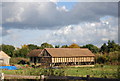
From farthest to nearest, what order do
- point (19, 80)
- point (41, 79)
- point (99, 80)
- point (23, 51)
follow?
point (23, 51), point (19, 80), point (41, 79), point (99, 80)

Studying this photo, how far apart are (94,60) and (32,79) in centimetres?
4502

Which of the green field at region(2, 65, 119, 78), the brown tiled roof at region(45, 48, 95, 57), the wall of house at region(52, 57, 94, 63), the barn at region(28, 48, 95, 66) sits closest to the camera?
the green field at region(2, 65, 119, 78)

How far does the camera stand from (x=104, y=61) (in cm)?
5097

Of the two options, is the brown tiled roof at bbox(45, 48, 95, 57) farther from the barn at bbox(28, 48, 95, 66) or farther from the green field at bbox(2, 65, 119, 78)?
the green field at bbox(2, 65, 119, 78)

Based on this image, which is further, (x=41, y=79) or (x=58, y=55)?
(x=58, y=55)

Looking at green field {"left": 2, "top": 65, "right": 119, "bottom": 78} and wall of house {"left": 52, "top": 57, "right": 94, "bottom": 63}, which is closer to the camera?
green field {"left": 2, "top": 65, "right": 119, "bottom": 78}

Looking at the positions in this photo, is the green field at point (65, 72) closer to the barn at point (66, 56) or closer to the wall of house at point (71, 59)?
the wall of house at point (71, 59)

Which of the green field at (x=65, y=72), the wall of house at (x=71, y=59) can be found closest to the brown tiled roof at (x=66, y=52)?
the wall of house at (x=71, y=59)

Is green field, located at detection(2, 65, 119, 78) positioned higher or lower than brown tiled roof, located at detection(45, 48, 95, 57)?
lower

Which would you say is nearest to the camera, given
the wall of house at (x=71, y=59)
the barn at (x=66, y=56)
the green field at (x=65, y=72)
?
the green field at (x=65, y=72)

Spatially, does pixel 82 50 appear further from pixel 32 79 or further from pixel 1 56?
pixel 32 79

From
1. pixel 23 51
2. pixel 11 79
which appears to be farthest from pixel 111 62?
pixel 11 79

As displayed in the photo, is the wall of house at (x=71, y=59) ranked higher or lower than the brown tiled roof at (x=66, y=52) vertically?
lower

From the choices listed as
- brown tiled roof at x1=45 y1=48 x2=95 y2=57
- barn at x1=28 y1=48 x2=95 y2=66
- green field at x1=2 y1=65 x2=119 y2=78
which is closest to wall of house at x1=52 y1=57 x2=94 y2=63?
barn at x1=28 y1=48 x2=95 y2=66
